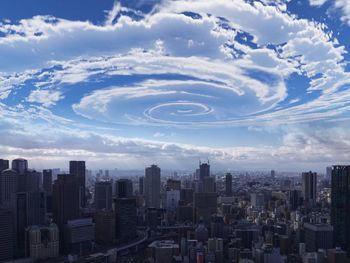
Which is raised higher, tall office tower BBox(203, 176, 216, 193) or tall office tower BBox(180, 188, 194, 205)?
tall office tower BBox(203, 176, 216, 193)

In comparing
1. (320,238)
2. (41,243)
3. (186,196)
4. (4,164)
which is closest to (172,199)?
(186,196)

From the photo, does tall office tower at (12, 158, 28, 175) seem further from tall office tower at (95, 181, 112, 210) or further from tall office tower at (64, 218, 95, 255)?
tall office tower at (64, 218, 95, 255)

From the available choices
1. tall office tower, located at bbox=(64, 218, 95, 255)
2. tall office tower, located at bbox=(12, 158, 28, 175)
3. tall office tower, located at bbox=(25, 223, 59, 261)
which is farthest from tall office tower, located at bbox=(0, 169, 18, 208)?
tall office tower, located at bbox=(25, 223, 59, 261)

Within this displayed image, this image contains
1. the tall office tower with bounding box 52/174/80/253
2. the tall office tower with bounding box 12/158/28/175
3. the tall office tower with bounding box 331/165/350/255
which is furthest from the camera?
the tall office tower with bounding box 12/158/28/175

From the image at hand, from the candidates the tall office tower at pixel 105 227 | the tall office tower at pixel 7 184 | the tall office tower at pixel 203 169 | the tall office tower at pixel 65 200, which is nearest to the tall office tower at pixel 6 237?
the tall office tower at pixel 65 200

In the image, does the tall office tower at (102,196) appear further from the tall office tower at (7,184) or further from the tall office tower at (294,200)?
the tall office tower at (294,200)

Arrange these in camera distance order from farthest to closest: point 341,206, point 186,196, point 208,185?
point 208,185, point 186,196, point 341,206

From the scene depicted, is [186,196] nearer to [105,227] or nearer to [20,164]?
[105,227]

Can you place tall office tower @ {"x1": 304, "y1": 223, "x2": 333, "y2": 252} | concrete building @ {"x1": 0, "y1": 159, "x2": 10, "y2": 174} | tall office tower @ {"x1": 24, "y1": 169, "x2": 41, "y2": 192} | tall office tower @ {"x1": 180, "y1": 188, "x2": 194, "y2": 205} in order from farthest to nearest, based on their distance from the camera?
1. tall office tower @ {"x1": 180, "y1": 188, "x2": 194, "y2": 205}
2. concrete building @ {"x1": 0, "y1": 159, "x2": 10, "y2": 174}
3. tall office tower @ {"x1": 24, "y1": 169, "x2": 41, "y2": 192}
4. tall office tower @ {"x1": 304, "y1": 223, "x2": 333, "y2": 252}
